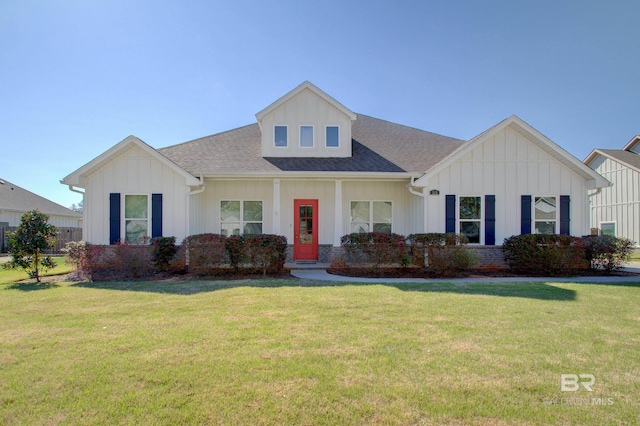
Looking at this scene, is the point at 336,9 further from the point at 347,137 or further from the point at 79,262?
the point at 79,262

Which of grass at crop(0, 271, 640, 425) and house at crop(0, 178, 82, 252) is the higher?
house at crop(0, 178, 82, 252)

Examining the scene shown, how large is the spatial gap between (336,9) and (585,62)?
11960 millimetres

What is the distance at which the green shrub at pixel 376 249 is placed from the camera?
10.7 m

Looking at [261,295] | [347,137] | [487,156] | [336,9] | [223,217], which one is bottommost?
[261,295]

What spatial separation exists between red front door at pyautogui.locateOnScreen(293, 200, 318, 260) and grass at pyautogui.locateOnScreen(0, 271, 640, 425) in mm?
6757

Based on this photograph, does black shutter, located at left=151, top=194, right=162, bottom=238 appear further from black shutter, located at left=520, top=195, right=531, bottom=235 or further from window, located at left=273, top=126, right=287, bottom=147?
black shutter, located at left=520, top=195, right=531, bottom=235

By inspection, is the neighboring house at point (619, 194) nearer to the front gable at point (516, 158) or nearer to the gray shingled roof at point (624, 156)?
the gray shingled roof at point (624, 156)

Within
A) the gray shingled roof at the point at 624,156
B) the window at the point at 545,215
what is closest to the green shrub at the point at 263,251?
the window at the point at 545,215

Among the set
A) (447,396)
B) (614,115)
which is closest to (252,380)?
(447,396)

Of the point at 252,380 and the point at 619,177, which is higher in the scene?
the point at 619,177

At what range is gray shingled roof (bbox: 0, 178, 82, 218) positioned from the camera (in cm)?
2375

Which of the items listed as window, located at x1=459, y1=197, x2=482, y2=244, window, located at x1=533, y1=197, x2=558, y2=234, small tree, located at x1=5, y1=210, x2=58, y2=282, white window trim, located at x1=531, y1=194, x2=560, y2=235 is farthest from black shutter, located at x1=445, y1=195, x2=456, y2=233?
small tree, located at x1=5, y1=210, x2=58, y2=282

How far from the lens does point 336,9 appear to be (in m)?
12.7

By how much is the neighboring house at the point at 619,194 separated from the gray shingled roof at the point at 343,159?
14.4 m
